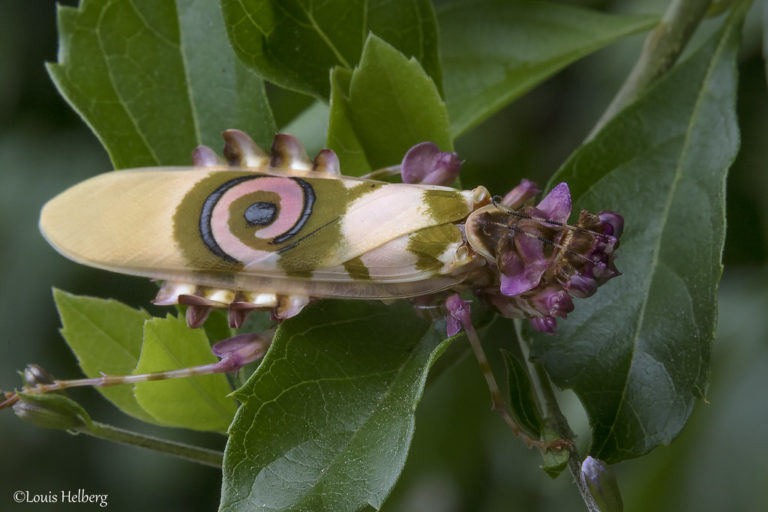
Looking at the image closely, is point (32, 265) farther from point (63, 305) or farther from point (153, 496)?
point (63, 305)

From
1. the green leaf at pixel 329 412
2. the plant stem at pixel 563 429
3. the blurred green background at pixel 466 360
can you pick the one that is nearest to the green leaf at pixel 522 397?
the plant stem at pixel 563 429

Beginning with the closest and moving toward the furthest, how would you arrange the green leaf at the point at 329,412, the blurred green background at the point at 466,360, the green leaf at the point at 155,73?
the green leaf at the point at 329,412, the green leaf at the point at 155,73, the blurred green background at the point at 466,360

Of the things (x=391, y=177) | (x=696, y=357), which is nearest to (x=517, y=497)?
(x=696, y=357)

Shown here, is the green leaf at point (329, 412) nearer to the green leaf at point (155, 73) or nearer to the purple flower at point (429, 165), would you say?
the purple flower at point (429, 165)

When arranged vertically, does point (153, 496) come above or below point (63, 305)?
below

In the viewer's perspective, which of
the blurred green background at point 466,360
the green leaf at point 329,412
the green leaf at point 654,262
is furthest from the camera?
the blurred green background at point 466,360

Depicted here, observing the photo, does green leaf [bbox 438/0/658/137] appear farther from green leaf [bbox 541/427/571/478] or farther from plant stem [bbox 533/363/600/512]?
green leaf [bbox 541/427/571/478]
